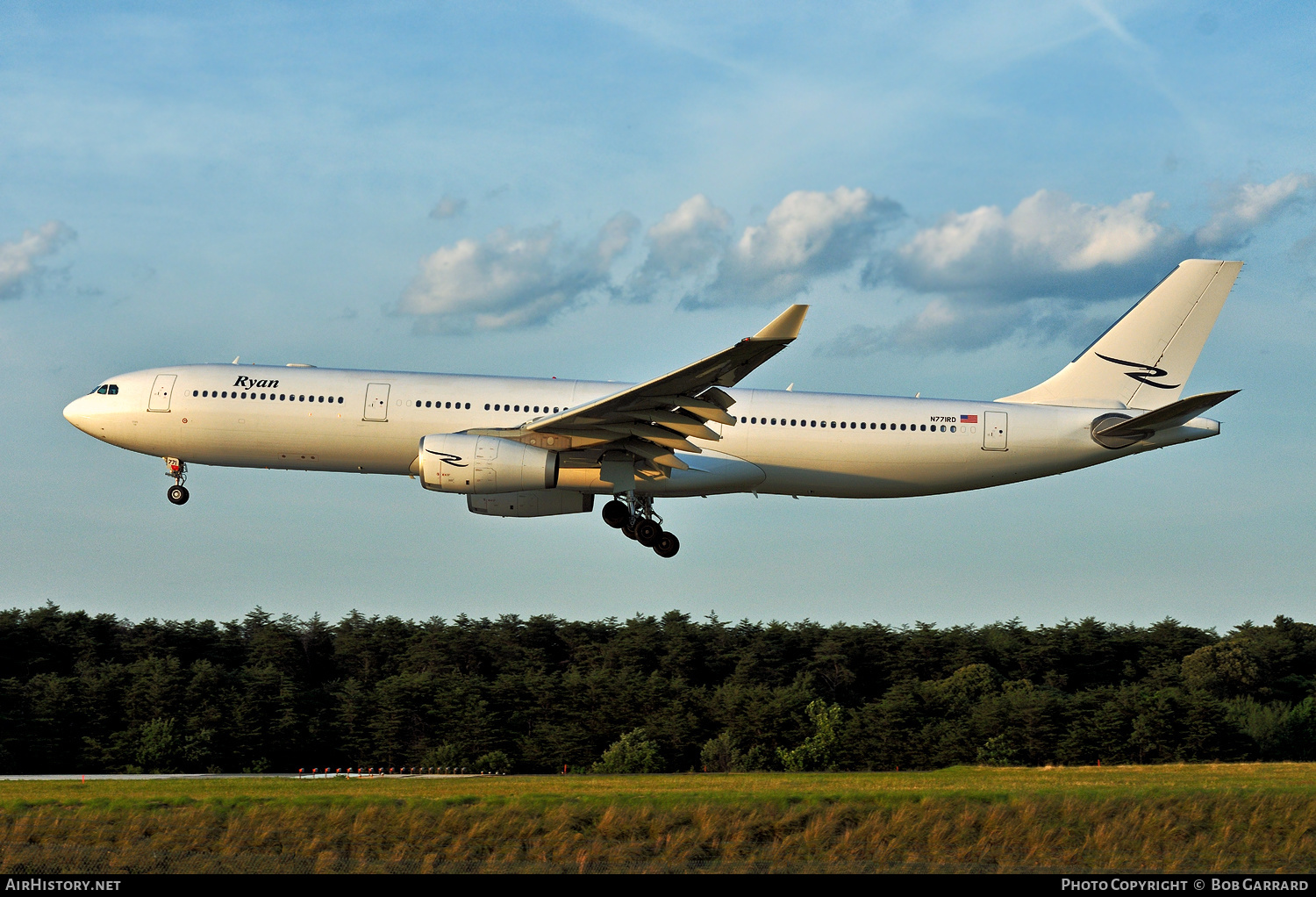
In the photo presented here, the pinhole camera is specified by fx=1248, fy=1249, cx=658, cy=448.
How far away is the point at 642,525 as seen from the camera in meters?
33.6

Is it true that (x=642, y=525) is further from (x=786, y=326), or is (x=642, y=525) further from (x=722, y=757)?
(x=722, y=757)

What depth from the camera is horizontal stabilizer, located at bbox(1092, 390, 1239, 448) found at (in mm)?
29750

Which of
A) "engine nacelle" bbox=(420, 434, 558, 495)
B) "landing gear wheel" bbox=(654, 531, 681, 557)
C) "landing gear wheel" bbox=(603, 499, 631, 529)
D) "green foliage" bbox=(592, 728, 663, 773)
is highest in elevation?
"engine nacelle" bbox=(420, 434, 558, 495)

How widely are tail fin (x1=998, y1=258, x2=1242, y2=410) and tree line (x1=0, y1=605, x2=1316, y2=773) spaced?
38.4 metres

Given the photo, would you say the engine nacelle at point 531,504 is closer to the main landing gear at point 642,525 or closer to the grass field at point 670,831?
the main landing gear at point 642,525

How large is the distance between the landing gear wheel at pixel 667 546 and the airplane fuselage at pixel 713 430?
1.24m

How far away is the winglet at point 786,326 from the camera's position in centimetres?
2600

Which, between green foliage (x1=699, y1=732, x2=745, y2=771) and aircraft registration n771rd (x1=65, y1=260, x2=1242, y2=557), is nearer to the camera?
aircraft registration n771rd (x1=65, y1=260, x2=1242, y2=557)

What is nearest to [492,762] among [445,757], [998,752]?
[445,757]

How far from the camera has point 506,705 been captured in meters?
80.2

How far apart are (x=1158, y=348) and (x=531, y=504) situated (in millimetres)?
17964

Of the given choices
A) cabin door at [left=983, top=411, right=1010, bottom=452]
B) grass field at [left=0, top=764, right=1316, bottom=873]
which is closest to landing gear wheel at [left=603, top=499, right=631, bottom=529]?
cabin door at [left=983, top=411, right=1010, bottom=452]

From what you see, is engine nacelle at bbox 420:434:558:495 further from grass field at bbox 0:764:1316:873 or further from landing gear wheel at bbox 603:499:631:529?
grass field at bbox 0:764:1316:873
